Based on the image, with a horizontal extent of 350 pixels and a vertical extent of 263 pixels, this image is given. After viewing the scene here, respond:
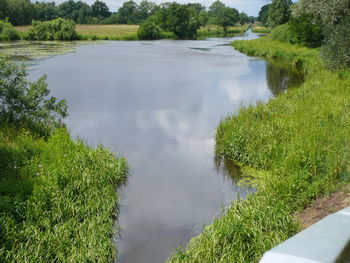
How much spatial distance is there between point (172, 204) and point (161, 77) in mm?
21239

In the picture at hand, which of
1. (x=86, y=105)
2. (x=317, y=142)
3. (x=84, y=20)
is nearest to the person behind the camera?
(x=317, y=142)

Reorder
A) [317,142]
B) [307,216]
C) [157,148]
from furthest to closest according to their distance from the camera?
[157,148], [317,142], [307,216]

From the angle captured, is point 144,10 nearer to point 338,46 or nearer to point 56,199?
point 338,46

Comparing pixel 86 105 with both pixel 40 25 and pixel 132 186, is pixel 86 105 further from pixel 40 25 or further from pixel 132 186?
pixel 40 25

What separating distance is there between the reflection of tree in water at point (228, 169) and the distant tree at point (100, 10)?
152998 millimetres

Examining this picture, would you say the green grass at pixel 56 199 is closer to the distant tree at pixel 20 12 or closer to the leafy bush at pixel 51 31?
the leafy bush at pixel 51 31

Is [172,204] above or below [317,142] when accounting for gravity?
→ below

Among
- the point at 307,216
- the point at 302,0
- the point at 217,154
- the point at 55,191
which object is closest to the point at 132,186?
the point at 55,191

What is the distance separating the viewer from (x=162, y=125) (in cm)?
1691

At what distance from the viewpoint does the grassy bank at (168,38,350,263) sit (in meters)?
6.61

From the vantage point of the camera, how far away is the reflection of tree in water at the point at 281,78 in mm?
25547

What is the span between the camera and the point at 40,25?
235 ft

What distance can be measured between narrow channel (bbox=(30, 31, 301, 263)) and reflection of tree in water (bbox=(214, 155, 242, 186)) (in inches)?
1.2

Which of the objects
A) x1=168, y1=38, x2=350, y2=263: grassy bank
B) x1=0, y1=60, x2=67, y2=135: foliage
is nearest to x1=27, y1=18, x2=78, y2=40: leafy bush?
x1=168, y1=38, x2=350, y2=263: grassy bank
